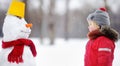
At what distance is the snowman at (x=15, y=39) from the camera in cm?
455

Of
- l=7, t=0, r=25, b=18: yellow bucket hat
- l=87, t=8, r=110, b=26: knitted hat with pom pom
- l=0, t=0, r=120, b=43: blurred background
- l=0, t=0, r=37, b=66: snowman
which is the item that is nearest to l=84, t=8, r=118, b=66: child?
l=87, t=8, r=110, b=26: knitted hat with pom pom

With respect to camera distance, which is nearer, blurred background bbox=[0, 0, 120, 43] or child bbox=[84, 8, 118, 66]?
child bbox=[84, 8, 118, 66]

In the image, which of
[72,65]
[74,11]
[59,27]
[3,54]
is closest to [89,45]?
[3,54]

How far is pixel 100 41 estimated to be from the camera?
453 centimetres

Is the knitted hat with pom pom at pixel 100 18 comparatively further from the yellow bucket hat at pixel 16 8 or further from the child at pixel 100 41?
the yellow bucket hat at pixel 16 8

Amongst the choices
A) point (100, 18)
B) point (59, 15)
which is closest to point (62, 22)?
point (59, 15)

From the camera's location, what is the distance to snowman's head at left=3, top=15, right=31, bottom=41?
4.55 metres

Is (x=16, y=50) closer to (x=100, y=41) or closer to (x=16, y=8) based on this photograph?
(x=16, y=8)

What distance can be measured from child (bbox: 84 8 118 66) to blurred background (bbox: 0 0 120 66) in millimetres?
2287

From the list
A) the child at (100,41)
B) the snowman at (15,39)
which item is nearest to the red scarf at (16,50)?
the snowman at (15,39)

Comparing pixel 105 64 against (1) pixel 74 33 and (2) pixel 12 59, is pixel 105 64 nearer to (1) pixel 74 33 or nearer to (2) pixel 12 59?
→ (2) pixel 12 59

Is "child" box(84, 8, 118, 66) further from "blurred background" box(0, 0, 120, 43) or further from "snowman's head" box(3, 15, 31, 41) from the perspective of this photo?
"blurred background" box(0, 0, 120, 43)

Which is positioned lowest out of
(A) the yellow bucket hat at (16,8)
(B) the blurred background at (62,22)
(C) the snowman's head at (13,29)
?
(B) the blurred background at (62,22)

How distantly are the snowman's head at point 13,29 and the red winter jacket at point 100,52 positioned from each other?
0.80 meters
